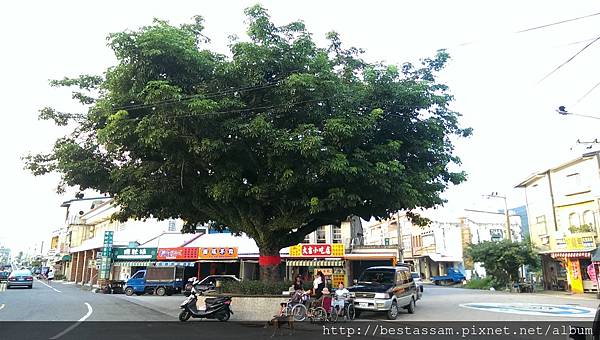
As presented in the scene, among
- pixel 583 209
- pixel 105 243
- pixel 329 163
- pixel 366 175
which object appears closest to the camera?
pixel 329 163

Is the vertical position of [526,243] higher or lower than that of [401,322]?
higher

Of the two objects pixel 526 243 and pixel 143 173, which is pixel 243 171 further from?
pixel 526 243

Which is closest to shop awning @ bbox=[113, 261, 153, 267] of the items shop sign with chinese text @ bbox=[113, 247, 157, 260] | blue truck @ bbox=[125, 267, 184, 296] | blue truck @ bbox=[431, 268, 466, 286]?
shop sign with chinese text @ bbox=[113, 247, 157, 260]

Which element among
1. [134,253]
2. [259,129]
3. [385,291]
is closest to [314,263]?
[134,253]

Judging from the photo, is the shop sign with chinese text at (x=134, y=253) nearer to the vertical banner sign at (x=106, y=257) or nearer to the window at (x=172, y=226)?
the vertical banner sign at (x=106, y=257)

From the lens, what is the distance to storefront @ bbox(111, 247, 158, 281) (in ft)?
123

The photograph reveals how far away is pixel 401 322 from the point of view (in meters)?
15.9

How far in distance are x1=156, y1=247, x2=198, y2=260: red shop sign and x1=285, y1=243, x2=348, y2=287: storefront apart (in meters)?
7.40

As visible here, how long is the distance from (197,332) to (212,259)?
78.7ft

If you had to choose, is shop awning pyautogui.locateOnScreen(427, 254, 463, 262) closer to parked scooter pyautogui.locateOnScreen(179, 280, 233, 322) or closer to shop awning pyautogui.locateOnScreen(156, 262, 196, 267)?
shop awning pyautogui.locateOnScreen(156, 262, 196, 267)

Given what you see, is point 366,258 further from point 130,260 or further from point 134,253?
point 130,260

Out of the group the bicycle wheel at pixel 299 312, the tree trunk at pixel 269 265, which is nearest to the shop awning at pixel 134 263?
the tree trunk at pixel 269 265

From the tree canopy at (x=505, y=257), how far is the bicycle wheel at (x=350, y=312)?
22198mm

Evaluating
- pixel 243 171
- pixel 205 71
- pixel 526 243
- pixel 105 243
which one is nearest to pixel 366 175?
pixel 243 171
